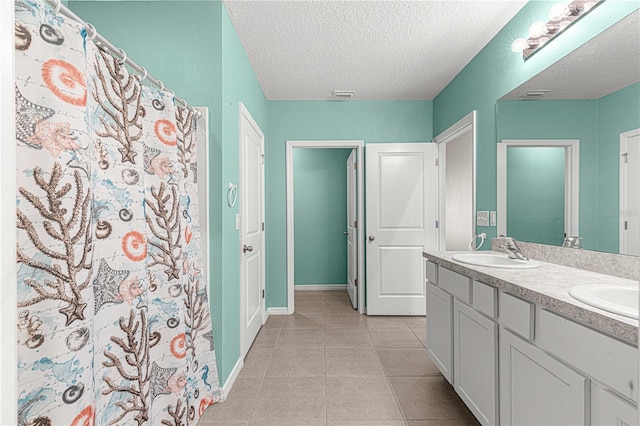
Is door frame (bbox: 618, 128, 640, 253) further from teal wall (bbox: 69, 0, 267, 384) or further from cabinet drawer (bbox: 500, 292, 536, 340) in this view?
teal wall (bbox: 69, 0, 267, 384)

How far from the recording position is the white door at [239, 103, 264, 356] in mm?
2508

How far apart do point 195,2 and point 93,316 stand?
1921 mm

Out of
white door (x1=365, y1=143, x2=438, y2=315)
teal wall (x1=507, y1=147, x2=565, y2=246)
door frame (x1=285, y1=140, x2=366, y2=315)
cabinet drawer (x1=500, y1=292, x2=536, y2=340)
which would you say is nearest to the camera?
cabinet drawer (x1=500, y1=292, x2=536, y2=340)

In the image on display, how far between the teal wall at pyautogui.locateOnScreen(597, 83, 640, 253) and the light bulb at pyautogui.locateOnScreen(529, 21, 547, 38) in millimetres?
606

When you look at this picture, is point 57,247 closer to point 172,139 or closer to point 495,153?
point 172,139

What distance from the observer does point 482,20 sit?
222 centimetres

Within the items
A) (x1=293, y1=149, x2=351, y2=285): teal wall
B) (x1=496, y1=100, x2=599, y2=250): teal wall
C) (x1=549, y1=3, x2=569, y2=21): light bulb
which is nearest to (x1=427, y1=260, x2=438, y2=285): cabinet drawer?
(x1=496, y1=100, x2=599, y2=250): teal wall

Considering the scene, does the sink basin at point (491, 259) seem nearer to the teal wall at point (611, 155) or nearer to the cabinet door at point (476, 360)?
the cabinet door at point (476, 360)

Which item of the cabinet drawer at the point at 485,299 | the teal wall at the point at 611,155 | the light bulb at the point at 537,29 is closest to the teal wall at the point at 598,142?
the teal wall at the point at 611,155

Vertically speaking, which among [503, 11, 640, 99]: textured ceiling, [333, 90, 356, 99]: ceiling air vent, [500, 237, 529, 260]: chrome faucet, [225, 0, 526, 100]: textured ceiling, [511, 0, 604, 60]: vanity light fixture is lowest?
[500, 237, 529, 260]: chrome faucet

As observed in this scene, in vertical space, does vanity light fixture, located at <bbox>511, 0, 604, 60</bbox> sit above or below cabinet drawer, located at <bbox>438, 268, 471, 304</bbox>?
above

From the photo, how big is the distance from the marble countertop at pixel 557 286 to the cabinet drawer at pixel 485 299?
1.3 inches

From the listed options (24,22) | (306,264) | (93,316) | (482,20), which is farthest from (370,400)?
(306,264)

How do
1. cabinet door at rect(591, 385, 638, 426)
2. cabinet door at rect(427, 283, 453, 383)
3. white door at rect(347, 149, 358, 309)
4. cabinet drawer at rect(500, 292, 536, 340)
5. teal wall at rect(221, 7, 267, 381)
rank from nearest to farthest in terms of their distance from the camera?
cabinet door at rect(591, 385, 638, 426), cabinet drawer at rect(500, 292, 536, 340), cabinet door at rect(427, 283, 453, 383), teal wall at rect(221, 7, 267, 381), white door at rect(347, 149, 358, 309)
